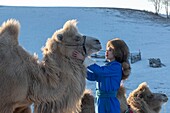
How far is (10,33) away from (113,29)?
116 feet

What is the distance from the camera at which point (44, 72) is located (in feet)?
14.2

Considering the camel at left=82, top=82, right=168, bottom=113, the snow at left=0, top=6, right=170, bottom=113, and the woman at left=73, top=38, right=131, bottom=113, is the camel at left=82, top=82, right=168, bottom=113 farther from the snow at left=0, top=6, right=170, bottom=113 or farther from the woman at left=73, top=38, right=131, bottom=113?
the snow at left=0, top=6, right=170, bottom=113

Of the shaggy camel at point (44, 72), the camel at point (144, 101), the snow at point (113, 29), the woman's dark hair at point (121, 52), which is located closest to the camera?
the shaggy camel at point (44, 72)

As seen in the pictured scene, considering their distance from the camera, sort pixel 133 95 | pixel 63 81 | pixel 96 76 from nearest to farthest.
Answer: pixel 63 81 < pixel 96 76 < pixel 133 95

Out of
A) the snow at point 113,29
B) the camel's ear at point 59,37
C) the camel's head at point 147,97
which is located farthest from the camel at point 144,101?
the snow at point 113,29

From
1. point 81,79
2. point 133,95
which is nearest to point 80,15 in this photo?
point 133,95

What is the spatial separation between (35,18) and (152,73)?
24.0 meters

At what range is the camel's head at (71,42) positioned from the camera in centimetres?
453

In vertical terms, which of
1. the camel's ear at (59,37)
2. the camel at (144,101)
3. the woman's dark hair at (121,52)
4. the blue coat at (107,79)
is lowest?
the camel at (144,101)

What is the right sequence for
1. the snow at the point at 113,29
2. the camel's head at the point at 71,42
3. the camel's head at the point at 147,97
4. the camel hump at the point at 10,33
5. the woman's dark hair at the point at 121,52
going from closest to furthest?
the camel hump at the point at 10,33
the camel's head at the point at 71,42
the woman's dark hair at the point at 121,52
the camel's head at the point at 147,97
the snow at the point at 113,29

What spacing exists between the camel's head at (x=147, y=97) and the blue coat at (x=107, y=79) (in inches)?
82.2

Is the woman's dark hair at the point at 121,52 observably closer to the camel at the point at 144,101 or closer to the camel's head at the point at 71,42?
the camel's head at the point at 71,42

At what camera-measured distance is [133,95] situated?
7.56 metres

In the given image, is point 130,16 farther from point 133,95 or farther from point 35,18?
point 133,95
